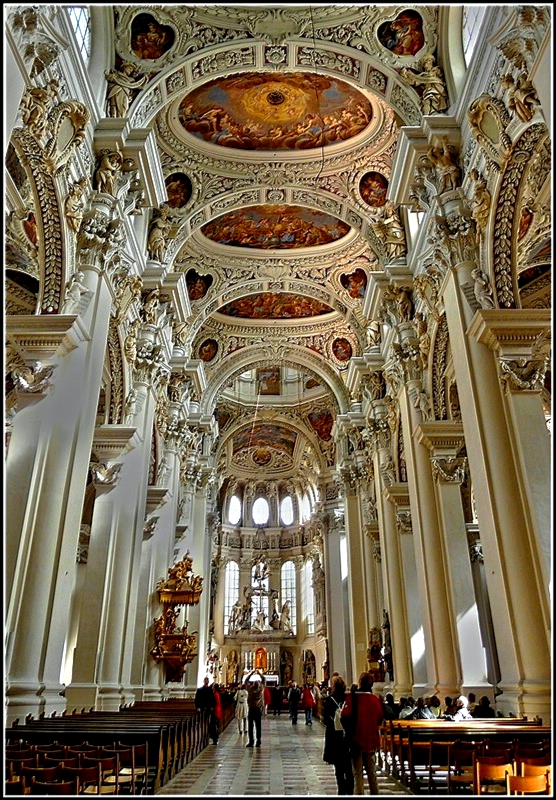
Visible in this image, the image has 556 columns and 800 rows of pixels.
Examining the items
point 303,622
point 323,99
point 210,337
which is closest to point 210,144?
point 323,99

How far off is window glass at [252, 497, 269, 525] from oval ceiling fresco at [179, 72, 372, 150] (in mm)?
29495

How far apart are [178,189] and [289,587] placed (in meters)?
30.3

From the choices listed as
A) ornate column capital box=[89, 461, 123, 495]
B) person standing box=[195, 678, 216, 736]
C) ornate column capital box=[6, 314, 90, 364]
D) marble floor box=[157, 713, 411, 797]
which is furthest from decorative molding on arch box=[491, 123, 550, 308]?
person standing box=[195, 678, 216, 736]

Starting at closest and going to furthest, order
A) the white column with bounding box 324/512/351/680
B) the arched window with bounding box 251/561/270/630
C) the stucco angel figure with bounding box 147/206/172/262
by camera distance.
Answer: the stucco angel figure with bounding box 147/206/172/262
the white column with bounding box 324/512/351/680
the arched window with bounding box 251/561/270/630

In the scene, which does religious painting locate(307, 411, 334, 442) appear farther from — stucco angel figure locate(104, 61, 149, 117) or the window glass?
stucco angel figure locate(104, 61, 149, 117)

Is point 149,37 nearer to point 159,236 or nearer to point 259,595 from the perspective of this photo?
point 159,236

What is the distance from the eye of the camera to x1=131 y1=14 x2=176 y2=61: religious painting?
37.9 ft

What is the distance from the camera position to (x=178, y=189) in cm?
1623

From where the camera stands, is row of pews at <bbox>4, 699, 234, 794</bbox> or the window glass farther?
the window glass

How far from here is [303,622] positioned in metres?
38.7

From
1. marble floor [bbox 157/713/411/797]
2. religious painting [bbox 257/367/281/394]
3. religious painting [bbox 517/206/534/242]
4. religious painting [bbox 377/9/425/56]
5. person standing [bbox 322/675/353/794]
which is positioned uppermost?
religious painting [bbox 257/367/281/394]

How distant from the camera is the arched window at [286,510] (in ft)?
138

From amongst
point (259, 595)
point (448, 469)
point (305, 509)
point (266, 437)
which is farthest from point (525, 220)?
point (259, 595)

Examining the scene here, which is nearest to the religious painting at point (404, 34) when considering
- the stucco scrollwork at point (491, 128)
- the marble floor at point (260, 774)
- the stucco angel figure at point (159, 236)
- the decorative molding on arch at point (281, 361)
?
the stucco scrollwork at point (491, 128)
